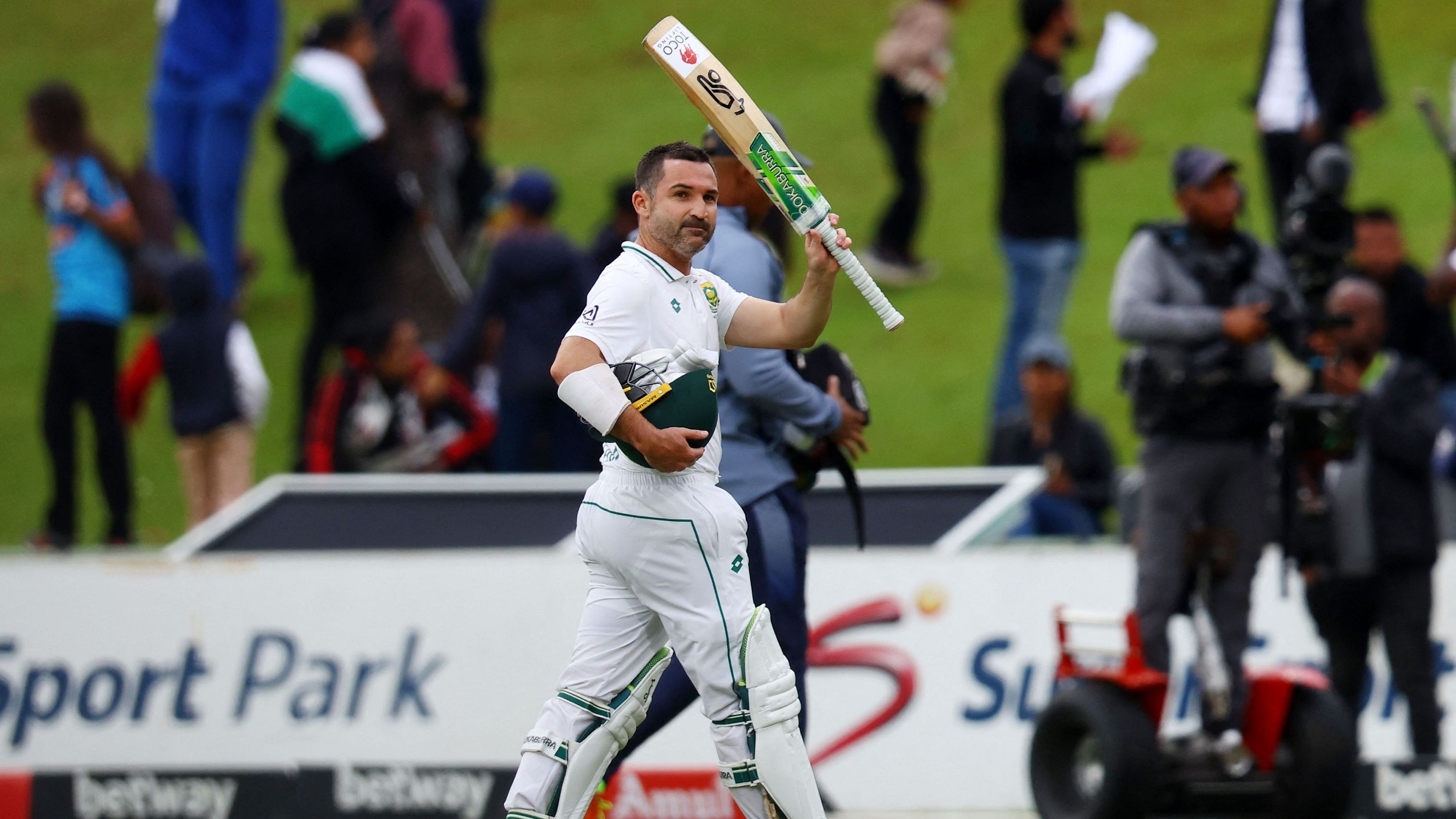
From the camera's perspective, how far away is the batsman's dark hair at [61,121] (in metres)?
10.7

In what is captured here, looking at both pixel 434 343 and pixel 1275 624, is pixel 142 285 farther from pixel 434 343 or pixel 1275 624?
pixel 1275 624

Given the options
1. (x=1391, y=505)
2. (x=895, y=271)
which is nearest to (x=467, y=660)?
(x=1391, y=505)

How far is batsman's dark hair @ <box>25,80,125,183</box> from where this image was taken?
10680 millimetres

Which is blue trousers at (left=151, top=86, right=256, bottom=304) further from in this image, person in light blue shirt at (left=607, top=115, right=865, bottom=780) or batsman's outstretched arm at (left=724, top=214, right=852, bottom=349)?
batsman's outstretched arm at (left=724, top=214, right=852, bottom=349)

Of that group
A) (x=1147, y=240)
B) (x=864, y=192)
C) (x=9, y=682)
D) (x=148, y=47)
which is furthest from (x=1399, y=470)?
(x=148, y=47)

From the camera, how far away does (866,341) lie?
14969 millimetres

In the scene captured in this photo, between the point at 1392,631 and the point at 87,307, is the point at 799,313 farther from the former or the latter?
the point at 87,307

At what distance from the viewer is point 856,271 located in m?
4.97

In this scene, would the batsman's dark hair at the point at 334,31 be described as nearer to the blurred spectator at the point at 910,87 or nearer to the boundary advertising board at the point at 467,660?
the blurred spectator at the point at 910,87

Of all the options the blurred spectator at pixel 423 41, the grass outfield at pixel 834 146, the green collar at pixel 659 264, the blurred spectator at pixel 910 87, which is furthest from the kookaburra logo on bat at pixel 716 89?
the blurred spectator at pixel 910 87

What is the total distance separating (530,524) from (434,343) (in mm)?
4346

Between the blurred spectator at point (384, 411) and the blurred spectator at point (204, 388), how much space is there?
0.56 metres

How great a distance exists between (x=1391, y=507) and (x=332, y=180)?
6.53m

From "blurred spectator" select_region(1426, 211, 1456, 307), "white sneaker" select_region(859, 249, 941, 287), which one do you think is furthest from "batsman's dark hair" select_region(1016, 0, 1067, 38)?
"white sneaker" select_region(859, 249, 941, 287)
